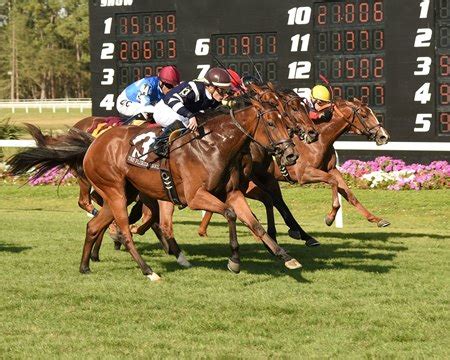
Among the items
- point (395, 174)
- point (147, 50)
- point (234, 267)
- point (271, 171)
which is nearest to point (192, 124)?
point (234, 267)

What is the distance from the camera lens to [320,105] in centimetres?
1099

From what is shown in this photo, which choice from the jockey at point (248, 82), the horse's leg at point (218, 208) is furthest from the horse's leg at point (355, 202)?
the horse's leg at point (218, 208)

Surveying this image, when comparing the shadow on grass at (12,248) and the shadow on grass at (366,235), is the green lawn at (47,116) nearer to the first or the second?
the shadow on grass at (366,235)

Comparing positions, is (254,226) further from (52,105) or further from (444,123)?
(52,105)

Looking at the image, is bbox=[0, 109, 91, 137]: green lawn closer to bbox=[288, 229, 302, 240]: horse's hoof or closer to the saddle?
bbox=[288, 229, 302, 240]: horse's hoof

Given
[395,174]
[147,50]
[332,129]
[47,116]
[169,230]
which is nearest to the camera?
[169,230]

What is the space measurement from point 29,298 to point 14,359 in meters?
1.78

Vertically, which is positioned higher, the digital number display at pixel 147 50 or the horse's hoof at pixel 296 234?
the digital number display at pixel 147 50

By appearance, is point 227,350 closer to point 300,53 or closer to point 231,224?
point 231,224

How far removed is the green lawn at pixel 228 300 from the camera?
5395 millimetres

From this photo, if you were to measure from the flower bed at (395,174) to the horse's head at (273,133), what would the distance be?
7.22 metres

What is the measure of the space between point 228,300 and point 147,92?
3.22 metres

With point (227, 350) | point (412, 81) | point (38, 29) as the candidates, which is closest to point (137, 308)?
point (227, 350)

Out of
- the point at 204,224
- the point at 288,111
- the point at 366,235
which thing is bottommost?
the point at 366,235
